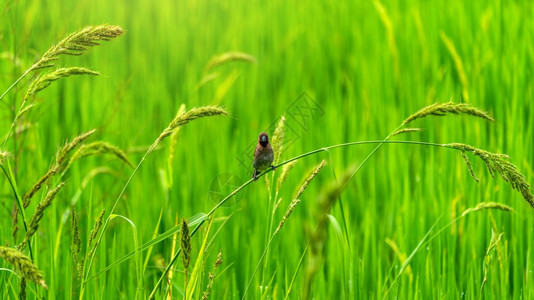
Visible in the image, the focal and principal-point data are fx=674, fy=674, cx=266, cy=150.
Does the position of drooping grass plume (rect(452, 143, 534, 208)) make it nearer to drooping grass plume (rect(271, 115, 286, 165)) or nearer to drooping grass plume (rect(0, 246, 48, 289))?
drooping grass plume (rect(271, 115, 286, 165))

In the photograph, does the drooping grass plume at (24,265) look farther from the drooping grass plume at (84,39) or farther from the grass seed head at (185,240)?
the drooping grass plume at (84,39)

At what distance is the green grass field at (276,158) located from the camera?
5.91ft

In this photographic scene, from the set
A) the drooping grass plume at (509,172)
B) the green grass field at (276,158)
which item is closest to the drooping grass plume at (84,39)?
the green grass field at (276,158)

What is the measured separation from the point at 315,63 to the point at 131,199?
2250 mm

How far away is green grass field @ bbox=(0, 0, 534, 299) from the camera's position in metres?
1.80

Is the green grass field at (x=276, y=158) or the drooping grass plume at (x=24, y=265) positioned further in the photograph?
the green grass field at (x=276, y=158)

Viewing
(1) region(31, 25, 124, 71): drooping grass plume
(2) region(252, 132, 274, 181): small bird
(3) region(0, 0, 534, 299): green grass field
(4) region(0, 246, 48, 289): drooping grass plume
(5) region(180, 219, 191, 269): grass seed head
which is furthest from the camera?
(3) region(0, 0, 534, 299): green grass field

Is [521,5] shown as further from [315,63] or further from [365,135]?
[365,135]

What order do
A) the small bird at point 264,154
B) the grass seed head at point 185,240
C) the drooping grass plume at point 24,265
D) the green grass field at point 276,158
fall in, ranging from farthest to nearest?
the green grass field at point 276,158 → the small bird at point 264,154 → the grass seed head at point 185,240 → the drooping grass plume at point 24,265

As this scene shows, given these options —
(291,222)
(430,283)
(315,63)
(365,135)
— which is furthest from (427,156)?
(315,63)

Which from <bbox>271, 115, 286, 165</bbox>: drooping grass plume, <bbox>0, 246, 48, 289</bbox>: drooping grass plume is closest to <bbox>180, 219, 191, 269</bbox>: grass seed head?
<bbox>0, 246, 48, 289</bbox>: drooping grass plume

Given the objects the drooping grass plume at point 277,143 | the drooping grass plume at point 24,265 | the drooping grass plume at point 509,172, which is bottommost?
the drooping grass plume at point 24,265

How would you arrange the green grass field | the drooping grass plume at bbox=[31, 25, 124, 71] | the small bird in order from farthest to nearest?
the green grass field, the small bird, the drooping grass plume at bbox=[31, 25, 124, 71]

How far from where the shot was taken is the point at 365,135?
3332mm
